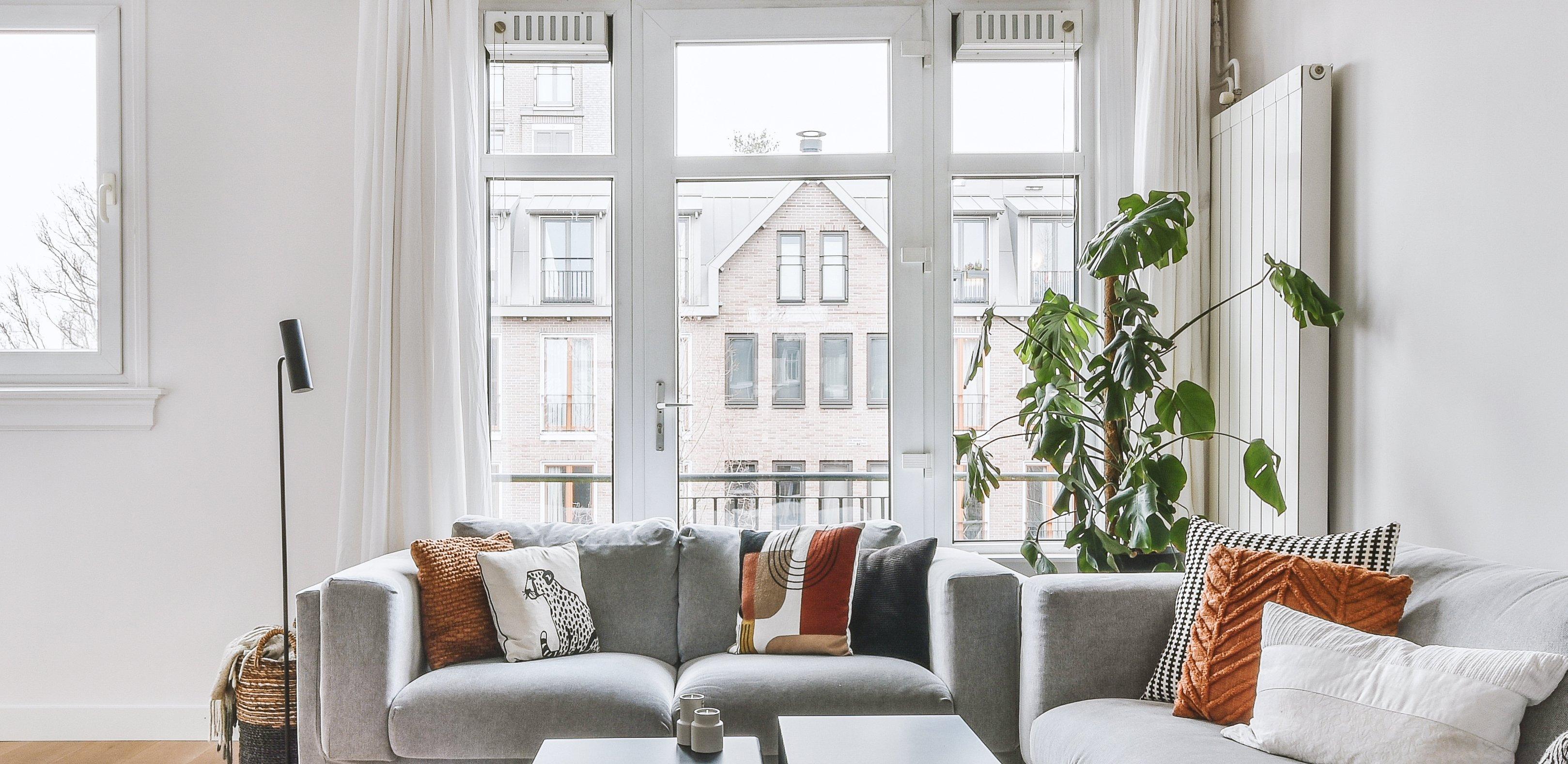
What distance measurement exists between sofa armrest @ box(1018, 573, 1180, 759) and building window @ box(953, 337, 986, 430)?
1.07 metres

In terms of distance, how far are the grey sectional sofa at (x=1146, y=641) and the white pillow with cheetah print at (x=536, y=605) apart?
1150 mm

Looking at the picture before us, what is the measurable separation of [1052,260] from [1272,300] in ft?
2.48

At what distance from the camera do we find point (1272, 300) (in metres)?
2.49

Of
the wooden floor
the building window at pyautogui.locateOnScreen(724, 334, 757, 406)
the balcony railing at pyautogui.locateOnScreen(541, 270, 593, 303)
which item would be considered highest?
the balcony railing at pyautogui.locateOnScreen(541, 270, 593, 303)

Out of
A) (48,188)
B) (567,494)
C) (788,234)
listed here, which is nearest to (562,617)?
(567,494)

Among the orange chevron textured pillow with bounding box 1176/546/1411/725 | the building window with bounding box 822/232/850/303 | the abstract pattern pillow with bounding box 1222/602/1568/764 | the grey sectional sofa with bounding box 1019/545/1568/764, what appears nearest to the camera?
the abstract pattern pillow with bounding box 1222/602/1568/764

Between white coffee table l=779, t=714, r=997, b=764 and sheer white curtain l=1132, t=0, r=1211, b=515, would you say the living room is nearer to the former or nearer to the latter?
sheer white curtain l=1132, t=0, r=1211, b=515

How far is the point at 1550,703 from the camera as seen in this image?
1.40 m

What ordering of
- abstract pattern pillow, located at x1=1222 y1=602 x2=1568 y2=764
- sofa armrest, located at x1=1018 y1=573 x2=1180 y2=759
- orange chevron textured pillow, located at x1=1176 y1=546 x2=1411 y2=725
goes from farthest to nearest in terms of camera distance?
sofa armrest, located at x1=1018 y1=573 x2=1180 y2=759
orange chevron textured pillow, located at x1=1176 y1=546 x2=1411 y2=725
abstract pattern pillow, located at x1=1222 y1=602 x2=1568 y2=764

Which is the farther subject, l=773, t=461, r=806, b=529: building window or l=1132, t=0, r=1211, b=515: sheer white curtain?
l=773, t=461, r=806, b=529: building window

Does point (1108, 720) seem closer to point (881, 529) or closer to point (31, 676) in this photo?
point (881, 529)

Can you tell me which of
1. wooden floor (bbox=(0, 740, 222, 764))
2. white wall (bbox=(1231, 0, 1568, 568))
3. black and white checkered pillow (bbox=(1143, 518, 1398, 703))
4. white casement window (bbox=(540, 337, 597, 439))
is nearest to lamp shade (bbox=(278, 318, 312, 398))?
white casement window (bbox=(540, 337, 597, 439))

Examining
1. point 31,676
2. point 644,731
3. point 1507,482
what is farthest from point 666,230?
point 31,676

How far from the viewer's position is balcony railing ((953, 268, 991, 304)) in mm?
3078
